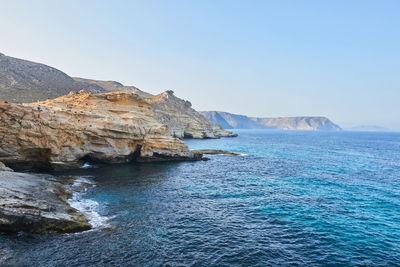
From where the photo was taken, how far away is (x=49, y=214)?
18.5m

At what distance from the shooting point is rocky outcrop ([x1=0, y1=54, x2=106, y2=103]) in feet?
236

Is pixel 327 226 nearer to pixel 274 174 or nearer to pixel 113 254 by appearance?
pixel 113 254

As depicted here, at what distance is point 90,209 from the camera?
22.9 meters

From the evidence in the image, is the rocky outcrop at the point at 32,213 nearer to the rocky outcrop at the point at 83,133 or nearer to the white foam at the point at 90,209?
the white foam at the point at 90,209

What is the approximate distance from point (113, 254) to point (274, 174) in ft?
110

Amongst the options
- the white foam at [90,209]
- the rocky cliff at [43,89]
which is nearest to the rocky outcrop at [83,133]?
the rocky cliff at [43,89]

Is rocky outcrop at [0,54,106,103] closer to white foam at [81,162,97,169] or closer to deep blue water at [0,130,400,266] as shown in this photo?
white foam at [81,162,97,169]

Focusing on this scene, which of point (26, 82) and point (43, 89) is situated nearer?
point (26, 82)

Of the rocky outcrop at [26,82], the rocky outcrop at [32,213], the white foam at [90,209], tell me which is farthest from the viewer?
the rocky outcrop at [26,82]

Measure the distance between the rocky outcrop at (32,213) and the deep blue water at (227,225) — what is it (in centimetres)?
86

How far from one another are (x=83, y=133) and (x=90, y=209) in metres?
23.0

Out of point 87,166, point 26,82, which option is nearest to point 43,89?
point 26,82

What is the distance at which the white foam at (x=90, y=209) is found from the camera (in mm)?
19900

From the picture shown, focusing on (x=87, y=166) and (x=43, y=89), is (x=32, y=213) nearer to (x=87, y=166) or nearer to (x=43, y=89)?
(x=87, y=166)
